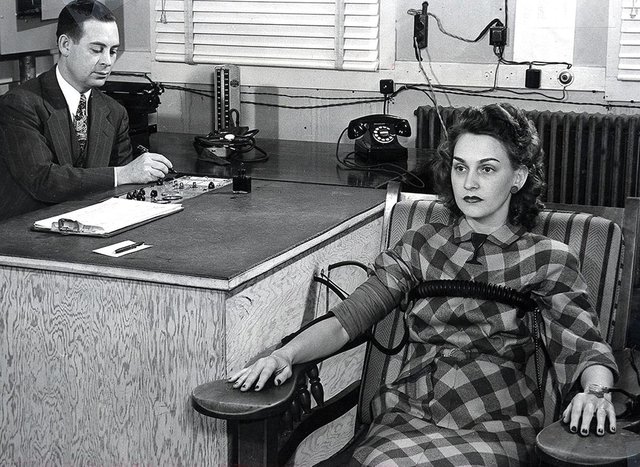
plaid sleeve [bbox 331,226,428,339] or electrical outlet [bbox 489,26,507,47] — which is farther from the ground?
electrical outlet [bbox 489,26,507,47]

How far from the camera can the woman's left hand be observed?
1.48 m

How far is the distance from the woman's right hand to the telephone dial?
189 centimetres

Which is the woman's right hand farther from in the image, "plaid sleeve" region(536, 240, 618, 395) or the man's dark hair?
the man's dark hair

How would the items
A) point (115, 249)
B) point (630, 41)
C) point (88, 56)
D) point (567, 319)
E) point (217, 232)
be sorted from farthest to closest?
point (630, 41), point (88, 56), point (217, 232), point (115, 249), point (567, 319)

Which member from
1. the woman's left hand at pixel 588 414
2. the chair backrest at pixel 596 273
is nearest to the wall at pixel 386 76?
the chair backrest at pixel 596 273

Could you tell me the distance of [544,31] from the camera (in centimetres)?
381

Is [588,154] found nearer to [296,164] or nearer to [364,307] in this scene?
[296,164]

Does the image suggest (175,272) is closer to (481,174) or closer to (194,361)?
(194,361)

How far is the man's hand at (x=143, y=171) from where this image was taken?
9.40ft

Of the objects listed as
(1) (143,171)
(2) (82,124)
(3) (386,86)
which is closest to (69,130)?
(2) (82,124)

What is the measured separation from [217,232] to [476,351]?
75 centimetres

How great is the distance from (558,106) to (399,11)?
2.49 ft

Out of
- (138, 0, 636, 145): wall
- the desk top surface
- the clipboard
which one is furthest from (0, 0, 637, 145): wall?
the clipboard

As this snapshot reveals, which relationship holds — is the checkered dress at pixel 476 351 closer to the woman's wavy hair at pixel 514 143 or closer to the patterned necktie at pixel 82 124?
the woman's wavy hair at pixel 514 143
